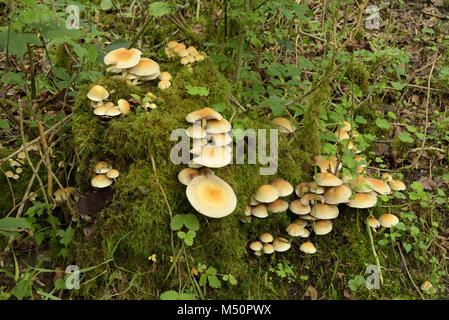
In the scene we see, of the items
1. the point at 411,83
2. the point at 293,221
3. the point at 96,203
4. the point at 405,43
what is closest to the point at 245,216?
the point at 293,221

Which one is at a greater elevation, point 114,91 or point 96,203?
point 114,91

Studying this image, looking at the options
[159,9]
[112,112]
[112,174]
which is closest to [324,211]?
[112,174]

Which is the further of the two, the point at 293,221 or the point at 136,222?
the point at 293,221

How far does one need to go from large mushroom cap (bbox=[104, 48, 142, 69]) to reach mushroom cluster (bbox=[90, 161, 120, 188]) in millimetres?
1087

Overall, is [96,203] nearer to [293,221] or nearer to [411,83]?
[293,221]

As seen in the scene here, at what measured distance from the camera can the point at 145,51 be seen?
15.9 feet

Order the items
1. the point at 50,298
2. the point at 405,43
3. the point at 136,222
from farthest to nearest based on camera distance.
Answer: the point at 405,43 < the point at 136,222 < the point at 50,298

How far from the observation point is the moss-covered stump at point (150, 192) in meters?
3.37

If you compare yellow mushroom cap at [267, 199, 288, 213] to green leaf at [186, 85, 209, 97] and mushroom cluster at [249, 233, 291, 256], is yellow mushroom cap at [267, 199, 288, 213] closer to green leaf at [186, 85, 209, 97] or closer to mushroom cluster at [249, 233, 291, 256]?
mushroom cluster at [249, 233, 291, 256]

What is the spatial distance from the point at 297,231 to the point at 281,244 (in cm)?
23

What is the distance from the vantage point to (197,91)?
3914 millimetres

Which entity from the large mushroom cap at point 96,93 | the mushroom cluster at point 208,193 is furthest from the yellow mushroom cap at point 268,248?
the large mushroom cap at point 96,93

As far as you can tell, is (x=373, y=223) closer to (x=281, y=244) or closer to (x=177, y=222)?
(x=281, y=244)

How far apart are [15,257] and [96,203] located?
3.25 feet
